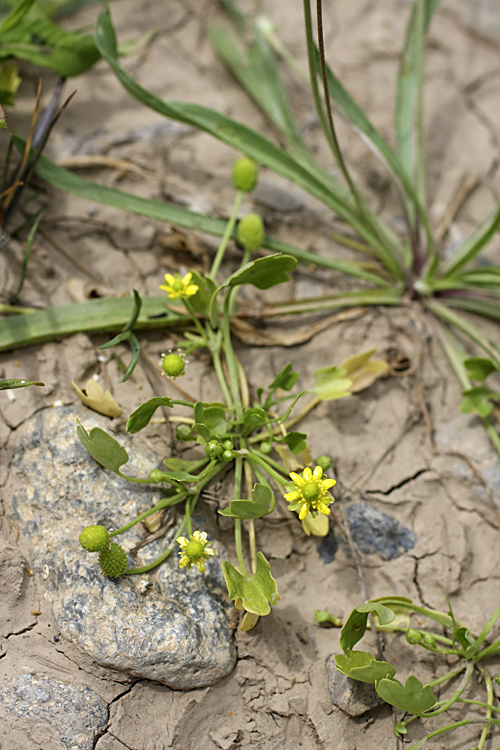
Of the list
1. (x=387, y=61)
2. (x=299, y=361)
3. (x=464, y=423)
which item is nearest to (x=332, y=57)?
(x=387, y=61)

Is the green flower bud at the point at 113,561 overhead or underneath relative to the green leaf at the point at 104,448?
underneath

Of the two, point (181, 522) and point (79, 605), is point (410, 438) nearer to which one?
point (181, 522)

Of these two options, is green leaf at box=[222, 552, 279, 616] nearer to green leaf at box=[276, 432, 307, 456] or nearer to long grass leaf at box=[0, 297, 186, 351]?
green leaf at box=[276, 432, 307, 456]

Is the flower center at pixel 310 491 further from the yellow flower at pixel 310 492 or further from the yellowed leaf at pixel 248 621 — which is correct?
the yellowed leaf at pixel 248 621

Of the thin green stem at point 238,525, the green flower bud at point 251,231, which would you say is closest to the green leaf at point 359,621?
the thin green stem at point 238,525

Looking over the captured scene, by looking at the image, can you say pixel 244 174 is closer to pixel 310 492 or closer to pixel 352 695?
pixel 310 492
